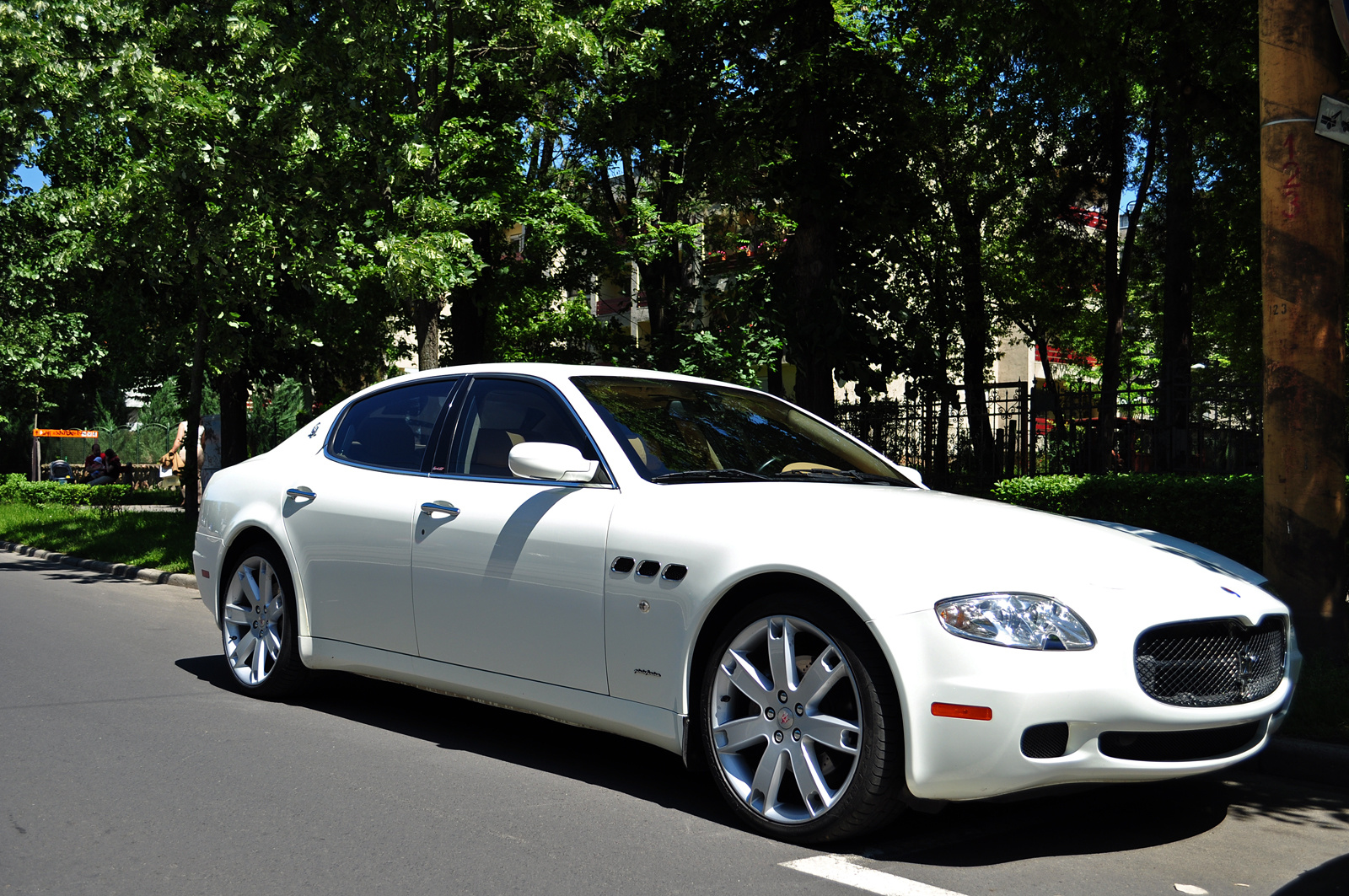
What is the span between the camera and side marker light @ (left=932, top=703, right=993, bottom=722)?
3.55 metres

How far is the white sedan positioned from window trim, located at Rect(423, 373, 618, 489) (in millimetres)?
14

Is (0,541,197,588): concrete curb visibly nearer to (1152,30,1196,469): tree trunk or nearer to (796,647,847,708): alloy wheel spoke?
(796,647,847,708): alloy wheel spoke

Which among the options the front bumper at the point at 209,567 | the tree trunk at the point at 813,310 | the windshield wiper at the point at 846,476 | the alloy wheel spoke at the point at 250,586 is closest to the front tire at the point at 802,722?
the windshield wiper at the point at 846,476

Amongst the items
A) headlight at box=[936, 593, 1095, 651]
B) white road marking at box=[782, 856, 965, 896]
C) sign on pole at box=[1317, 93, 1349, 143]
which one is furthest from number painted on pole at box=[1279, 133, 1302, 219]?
white road marking at box=[782, 856, 965, 896]

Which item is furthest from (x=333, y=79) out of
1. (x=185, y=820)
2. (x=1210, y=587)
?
(x=1210, y=587)

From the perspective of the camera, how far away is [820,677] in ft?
12.8

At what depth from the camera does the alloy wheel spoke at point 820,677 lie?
3.86 m

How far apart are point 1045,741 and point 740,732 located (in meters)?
1.02

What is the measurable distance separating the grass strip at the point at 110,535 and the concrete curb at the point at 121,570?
0.35ft

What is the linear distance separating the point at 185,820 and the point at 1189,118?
11.4 m

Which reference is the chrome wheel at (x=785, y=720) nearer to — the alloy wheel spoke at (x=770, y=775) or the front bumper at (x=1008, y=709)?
the alloy wheel spoke at (x=770, y=775)

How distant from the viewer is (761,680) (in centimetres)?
404

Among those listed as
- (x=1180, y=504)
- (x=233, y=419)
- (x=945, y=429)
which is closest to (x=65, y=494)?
(x=233, y=419)

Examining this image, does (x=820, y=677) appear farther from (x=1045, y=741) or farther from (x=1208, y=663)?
(x=1208, y=663)
